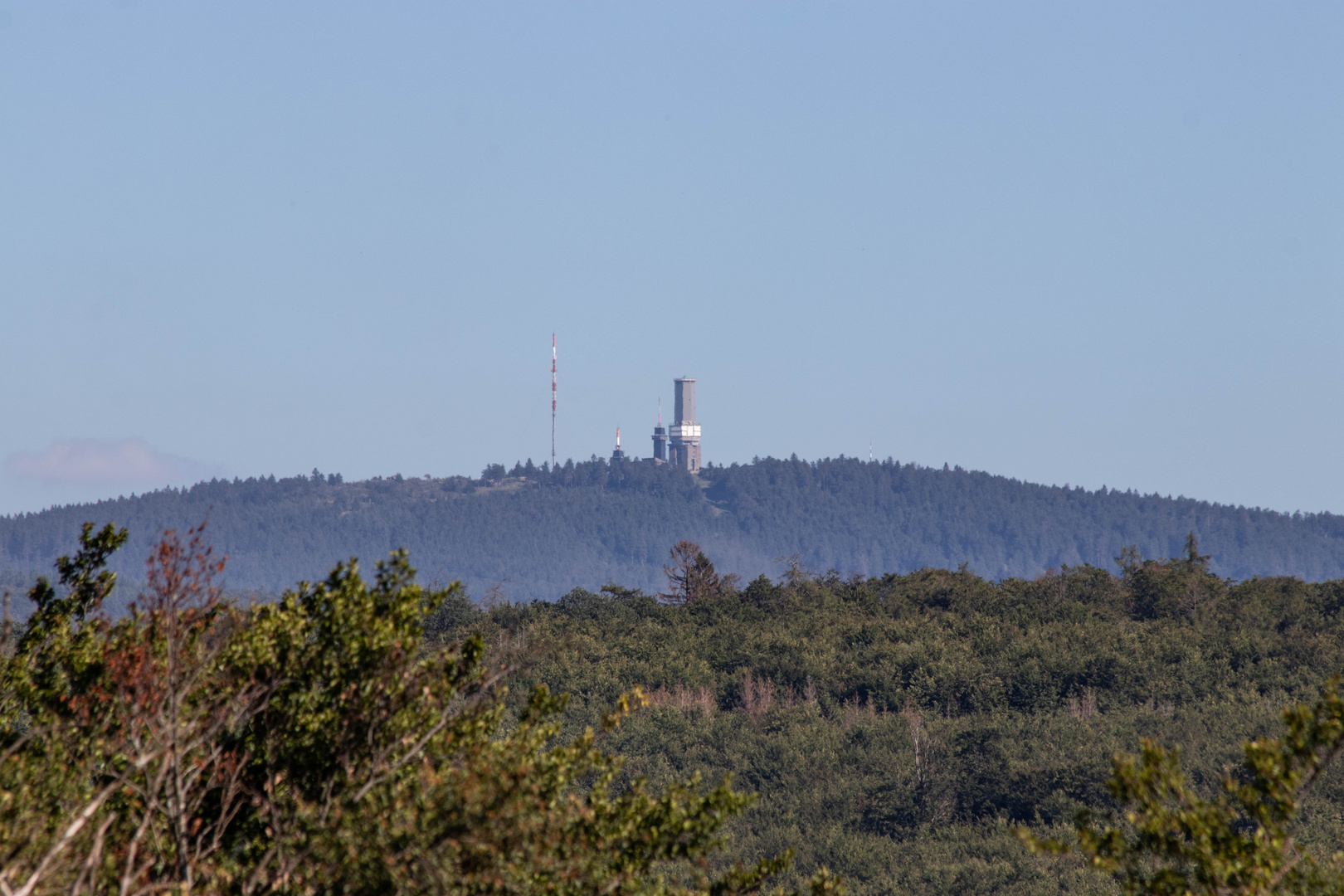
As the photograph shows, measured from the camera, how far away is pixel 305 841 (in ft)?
37.9

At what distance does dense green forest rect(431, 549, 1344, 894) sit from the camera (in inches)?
2141

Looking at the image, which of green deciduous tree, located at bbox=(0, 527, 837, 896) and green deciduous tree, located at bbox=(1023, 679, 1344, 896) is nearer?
green deciduous tree, located at bbox=(0, 527, 837, 896)

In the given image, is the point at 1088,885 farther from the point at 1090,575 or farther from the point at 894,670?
the point at 1090,575

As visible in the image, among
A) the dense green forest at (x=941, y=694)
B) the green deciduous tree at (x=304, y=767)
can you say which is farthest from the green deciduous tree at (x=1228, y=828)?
the dense green forest at (x=941, y=694)

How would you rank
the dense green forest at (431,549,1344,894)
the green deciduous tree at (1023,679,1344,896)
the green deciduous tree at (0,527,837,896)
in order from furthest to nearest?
1. the dense green forest at (431,549,1344,894)
2. the green deciduous tree at (1023,679,1344,896)
3. the green deciduous tree at (0,527,837,896)

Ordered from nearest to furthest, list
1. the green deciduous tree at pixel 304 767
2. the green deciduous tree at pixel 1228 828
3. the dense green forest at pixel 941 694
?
the green deciduous tree at pixel 304 767, the green deciduous tree at pixel 1228 828, the dense green forest at pixel 941 694

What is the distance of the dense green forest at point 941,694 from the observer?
5438 cm

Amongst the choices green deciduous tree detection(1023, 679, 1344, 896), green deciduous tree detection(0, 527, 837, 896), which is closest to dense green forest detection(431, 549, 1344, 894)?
green deciduous tree detection(0, 527, 837, 896)

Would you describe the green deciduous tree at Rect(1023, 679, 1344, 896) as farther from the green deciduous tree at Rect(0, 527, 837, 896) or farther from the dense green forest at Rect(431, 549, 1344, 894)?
the dense green forest at Rect(431, 549, 1344, 894)

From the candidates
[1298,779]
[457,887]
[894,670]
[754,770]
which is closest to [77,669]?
[457,887]

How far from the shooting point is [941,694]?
230ft

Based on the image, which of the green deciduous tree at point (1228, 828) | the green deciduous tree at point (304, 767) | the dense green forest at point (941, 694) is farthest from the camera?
the dense green forest at point (941, 694)

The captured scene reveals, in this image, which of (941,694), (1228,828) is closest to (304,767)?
(1228,828)

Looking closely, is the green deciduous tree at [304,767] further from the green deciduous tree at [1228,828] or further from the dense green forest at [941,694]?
the dense green forest at [941,694]
